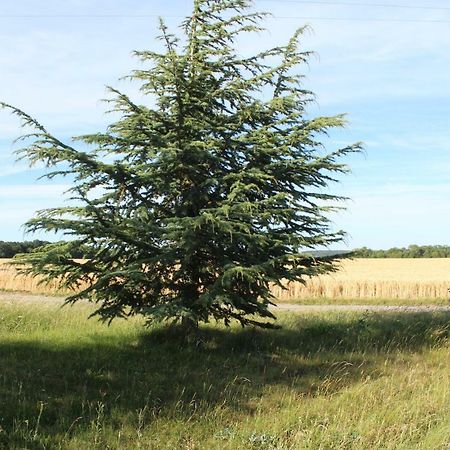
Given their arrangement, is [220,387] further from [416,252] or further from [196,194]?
[416,252]

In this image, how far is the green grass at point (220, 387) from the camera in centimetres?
527

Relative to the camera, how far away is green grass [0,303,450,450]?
17.3 feet

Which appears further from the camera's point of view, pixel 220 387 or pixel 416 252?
pixel 416 252

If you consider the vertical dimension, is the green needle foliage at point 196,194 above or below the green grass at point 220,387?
above

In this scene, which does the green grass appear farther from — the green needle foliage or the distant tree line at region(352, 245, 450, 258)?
the distant tree line at region(352, 245, 450, 258)

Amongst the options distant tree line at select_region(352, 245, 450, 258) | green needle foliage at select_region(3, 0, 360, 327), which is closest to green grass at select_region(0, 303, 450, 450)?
green needle foliage at select_region(3, 0, 360, 327)

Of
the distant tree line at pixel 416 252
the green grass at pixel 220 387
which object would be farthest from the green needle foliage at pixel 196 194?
the distant tree line at pixel 416 252

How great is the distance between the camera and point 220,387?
7.21m

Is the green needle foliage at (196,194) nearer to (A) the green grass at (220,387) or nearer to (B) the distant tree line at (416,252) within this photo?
(A) the green grass at (220,387)

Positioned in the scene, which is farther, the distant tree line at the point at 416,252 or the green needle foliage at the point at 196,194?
the distant tree line at the point at 416,252

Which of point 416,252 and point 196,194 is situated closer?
point 196,194

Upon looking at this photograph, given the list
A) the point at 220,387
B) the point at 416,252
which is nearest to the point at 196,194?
the point at 220,387

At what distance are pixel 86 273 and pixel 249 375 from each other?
123 inches

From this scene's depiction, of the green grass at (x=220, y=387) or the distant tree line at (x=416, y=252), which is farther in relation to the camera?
the distant tree line at (x=416, y=252)
